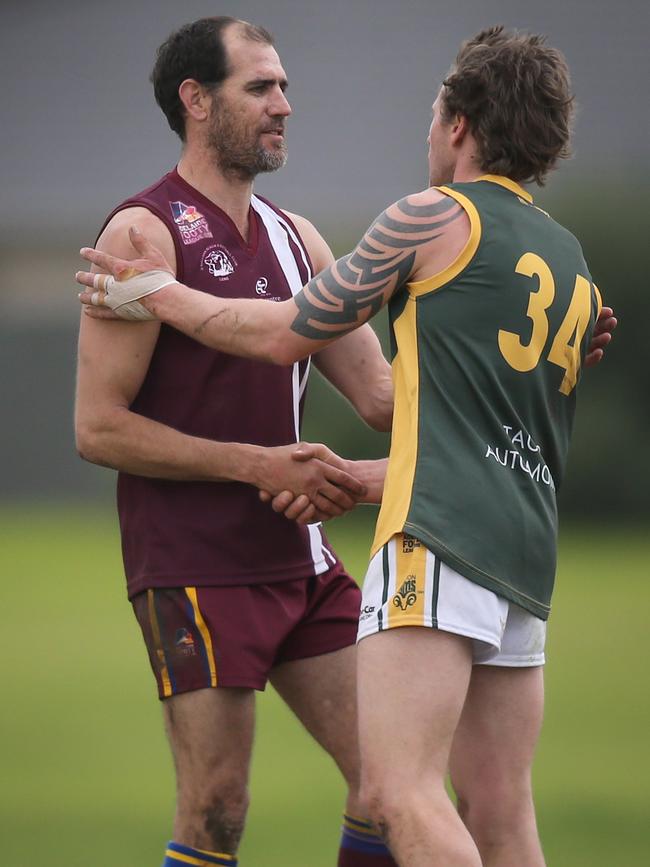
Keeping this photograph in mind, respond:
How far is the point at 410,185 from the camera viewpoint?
30.9 metres

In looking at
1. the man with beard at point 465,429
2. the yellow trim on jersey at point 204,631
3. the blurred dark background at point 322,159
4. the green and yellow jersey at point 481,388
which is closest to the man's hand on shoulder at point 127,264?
the man with beard at point 465,429

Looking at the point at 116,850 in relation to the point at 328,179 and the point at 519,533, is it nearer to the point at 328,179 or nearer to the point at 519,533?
the point at 519,533

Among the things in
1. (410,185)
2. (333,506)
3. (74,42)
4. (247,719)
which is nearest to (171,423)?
(333,506)

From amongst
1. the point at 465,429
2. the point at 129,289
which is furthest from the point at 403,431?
the point at 129,289

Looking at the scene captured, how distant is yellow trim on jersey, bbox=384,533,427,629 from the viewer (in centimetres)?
372

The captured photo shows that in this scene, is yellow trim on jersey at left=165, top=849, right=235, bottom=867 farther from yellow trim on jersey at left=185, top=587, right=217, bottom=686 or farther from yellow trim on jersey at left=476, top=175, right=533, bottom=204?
yellow trim on jersey at left=476, top=175, right=533, bottom=204

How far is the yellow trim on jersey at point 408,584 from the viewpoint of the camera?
372 centimetres

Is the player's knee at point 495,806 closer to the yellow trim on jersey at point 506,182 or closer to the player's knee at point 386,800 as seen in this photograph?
the player's knee at point 386,800

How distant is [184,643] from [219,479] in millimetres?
483

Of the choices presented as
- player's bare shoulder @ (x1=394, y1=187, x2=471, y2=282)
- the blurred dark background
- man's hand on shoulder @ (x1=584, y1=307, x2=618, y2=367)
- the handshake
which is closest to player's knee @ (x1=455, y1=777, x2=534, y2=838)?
the handshake

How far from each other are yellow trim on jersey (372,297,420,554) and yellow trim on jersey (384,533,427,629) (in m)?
0.05

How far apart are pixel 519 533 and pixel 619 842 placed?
3026 millimetres

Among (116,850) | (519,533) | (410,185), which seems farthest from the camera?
(410,185)

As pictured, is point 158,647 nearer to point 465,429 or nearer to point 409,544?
point 409,544
